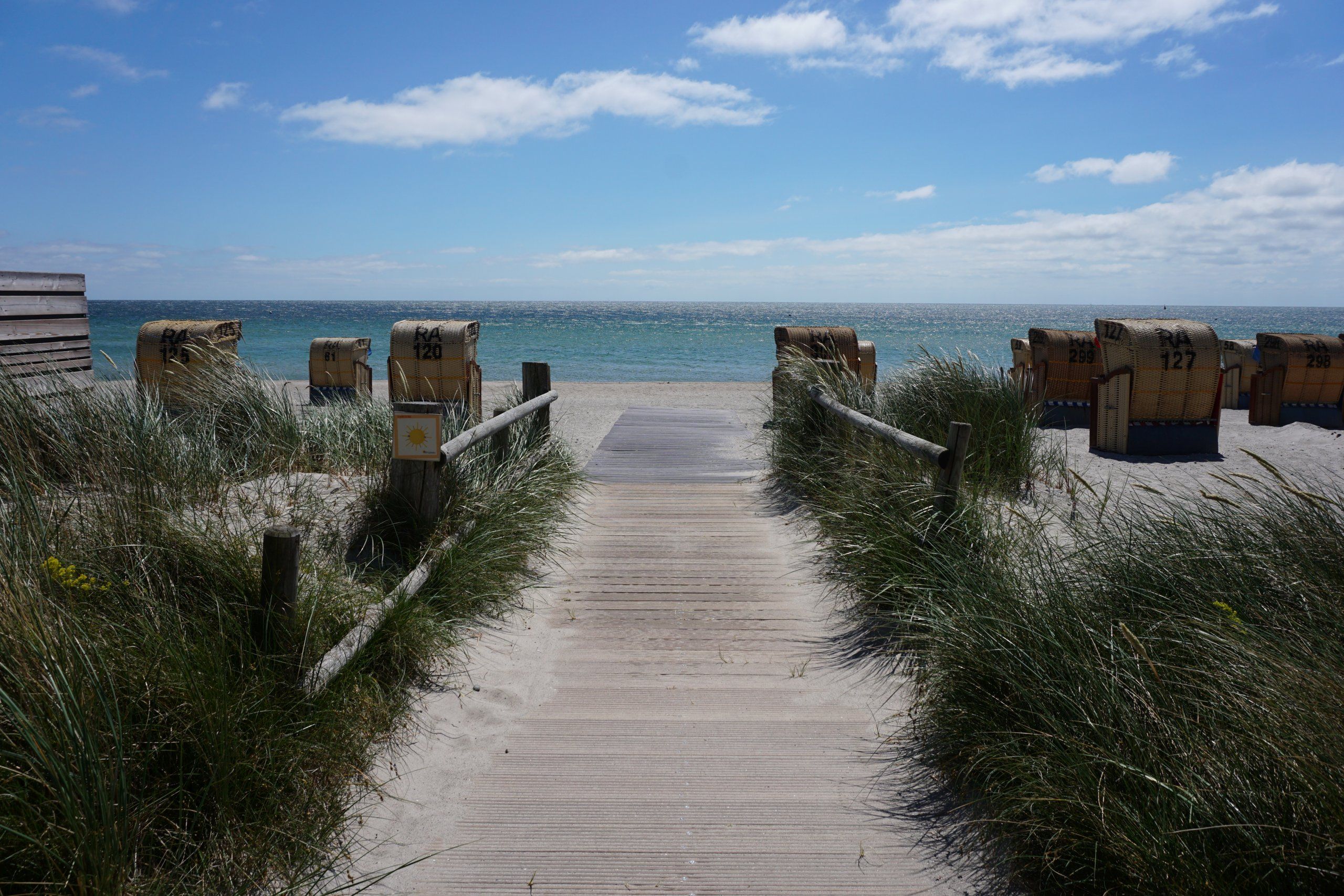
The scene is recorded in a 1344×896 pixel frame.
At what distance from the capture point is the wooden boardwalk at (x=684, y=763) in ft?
8.21

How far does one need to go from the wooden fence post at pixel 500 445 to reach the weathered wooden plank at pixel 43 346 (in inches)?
190

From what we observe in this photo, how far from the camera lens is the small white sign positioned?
14.6 ft

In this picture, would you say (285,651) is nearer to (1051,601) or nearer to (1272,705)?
(1051,601)

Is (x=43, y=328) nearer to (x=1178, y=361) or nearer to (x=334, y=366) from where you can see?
(x=334, y=366)

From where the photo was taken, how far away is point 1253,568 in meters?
3.00

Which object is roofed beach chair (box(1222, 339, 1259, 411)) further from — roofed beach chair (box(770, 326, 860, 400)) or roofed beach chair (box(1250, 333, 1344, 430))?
roofed beach chair (box(770, 326, 860, 400))

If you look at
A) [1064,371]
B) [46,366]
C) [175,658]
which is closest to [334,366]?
[46,366]

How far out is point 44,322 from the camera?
8.41 metres

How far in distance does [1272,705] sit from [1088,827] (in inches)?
22.3

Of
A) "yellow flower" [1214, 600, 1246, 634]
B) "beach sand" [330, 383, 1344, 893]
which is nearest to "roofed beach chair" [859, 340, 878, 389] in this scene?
"beach sand" [330, 383, 1344, 893]

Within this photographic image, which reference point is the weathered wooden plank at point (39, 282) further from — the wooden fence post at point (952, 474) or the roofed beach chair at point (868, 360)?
the roofed beach chair at point (868, 360)

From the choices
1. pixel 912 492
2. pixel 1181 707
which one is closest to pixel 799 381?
pixel 912 492

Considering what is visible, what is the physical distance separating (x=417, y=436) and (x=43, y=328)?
6.43m

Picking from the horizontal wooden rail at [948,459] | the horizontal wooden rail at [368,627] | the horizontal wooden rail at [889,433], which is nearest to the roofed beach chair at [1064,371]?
the horizontal wooden rail at [889,433]
